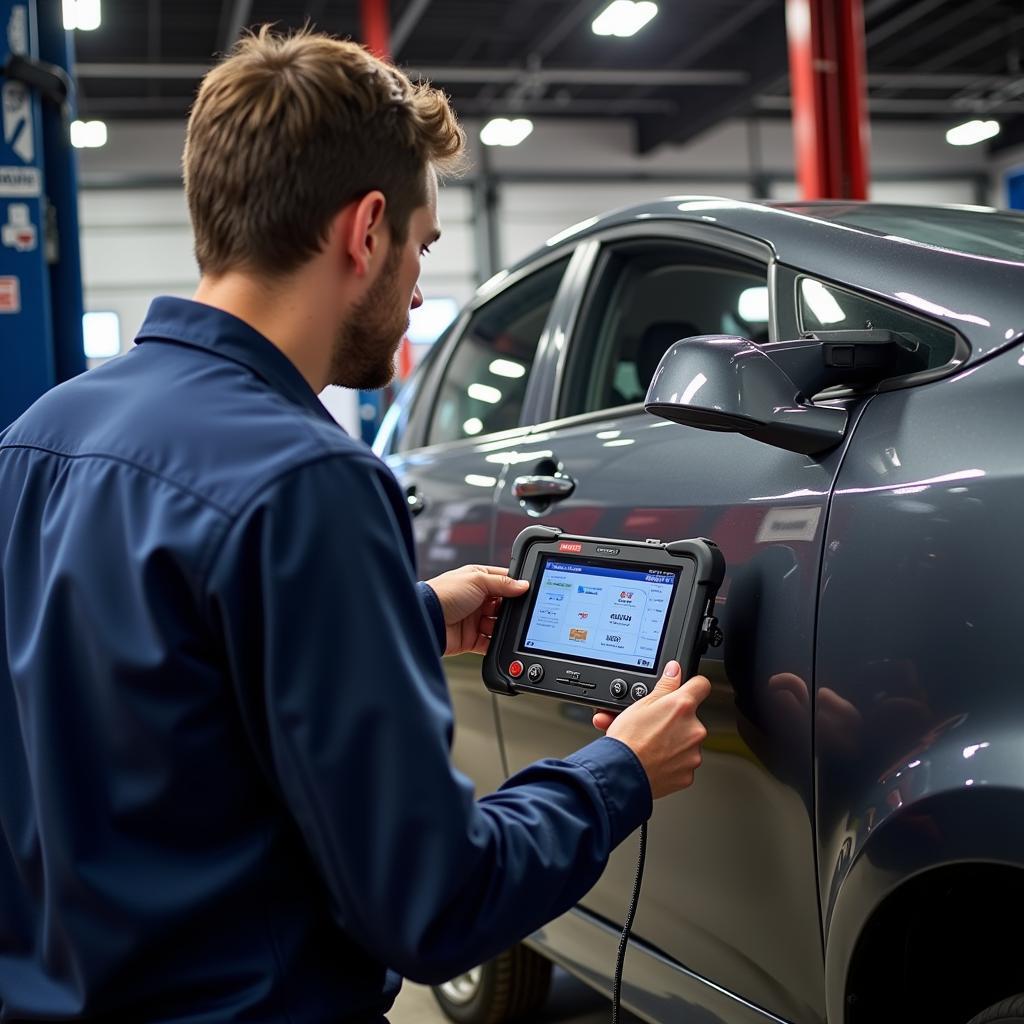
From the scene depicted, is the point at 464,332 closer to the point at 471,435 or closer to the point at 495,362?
the point at 495,362

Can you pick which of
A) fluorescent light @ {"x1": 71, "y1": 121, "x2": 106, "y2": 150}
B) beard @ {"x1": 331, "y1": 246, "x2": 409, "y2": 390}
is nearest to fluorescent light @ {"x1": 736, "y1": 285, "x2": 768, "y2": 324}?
beard @ {"x1": 331, "y1": 246, "x2": 409, "y2": 390}

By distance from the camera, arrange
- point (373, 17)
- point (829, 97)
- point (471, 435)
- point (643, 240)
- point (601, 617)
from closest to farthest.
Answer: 1. point (601, 617)
2. point (643, 240)
3. point (471, 435)
4. point (829, 97)
5. point (373, 17)

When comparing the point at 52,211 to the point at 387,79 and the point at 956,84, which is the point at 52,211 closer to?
the point at 387,79

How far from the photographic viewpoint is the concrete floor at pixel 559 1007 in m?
2.71

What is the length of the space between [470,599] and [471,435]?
46.9 inches

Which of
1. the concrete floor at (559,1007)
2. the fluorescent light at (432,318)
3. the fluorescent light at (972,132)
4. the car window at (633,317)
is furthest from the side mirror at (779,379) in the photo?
the fluorescent light at (972,132)

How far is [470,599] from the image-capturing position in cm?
175

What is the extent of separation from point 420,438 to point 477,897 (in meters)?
2.27

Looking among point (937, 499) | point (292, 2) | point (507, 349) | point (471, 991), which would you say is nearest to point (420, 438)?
point (507, 349)

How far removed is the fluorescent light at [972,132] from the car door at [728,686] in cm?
1633

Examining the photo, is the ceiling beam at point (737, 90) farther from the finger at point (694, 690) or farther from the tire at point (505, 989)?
the finger at point (694, 690)

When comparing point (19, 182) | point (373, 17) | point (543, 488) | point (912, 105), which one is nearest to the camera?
point (543, 488)

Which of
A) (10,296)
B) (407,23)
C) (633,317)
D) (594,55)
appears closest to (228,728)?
(633,317)

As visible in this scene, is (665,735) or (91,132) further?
(91,132)
